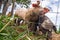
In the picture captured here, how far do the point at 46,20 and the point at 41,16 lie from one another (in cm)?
4

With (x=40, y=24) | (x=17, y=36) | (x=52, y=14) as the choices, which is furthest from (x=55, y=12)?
(x=17, y=36)

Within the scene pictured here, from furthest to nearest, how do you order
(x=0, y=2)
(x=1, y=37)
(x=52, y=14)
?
(x=52, y=14)
(x=0, y=2)
(x=1, y=37)

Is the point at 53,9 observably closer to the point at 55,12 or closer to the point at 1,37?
the point at 55,12

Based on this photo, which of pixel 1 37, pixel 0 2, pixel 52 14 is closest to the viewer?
pixel 1 37

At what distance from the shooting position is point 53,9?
1082mm

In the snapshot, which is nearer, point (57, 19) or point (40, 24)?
point (40, 24)

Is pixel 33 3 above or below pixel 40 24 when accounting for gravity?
above

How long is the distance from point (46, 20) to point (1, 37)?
0.62 metres

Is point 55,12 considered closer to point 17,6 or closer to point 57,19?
point 57,19

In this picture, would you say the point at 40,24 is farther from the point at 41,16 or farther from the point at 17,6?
the point at 17,6

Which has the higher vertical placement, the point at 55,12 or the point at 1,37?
the point at 1,37

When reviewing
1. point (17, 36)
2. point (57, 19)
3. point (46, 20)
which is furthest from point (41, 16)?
point (17, 36)

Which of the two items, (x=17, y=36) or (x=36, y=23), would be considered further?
(x=36, y=23)

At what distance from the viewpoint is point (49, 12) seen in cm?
102
